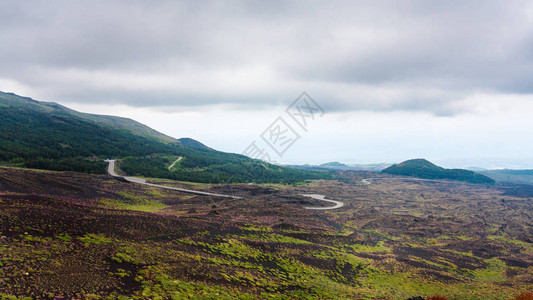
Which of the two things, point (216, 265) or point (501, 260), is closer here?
point (216, 265)

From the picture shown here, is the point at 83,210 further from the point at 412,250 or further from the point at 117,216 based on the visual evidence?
the point at 412,250

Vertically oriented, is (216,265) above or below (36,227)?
below

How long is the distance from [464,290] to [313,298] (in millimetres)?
20320

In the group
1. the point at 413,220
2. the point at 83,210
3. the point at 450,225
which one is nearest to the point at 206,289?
the point at 83,210

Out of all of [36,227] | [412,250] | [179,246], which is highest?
[36,227]

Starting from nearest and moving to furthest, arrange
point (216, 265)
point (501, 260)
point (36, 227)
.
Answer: point (36, 227) → point (216, 265) → point (501, 260)

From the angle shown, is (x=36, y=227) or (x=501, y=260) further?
(x=501, y=260)

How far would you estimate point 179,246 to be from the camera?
2645 centimetres

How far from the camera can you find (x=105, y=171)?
95.4 metres

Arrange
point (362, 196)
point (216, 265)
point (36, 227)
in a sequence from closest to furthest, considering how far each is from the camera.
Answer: point (36, 227) → point (216, 265) → point (362, 196)

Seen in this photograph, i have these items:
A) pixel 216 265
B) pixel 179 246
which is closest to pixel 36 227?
pixel 179 246

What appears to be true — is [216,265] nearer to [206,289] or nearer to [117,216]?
[206,289]

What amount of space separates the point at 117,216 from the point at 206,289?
1758 centimetres

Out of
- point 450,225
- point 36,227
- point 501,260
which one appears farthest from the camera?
point 450,225
